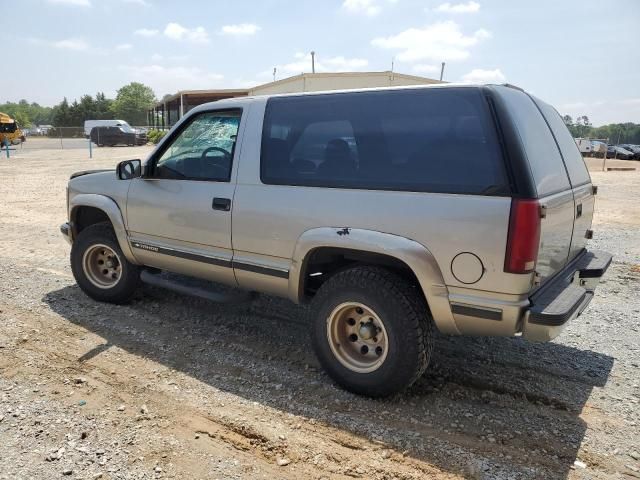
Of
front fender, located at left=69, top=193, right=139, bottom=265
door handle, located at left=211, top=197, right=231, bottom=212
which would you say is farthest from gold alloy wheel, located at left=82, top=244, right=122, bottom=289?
door handle, located at left=211, top=197, right=231, bottom=212

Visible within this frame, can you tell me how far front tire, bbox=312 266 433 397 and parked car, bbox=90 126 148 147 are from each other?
42.3 meters

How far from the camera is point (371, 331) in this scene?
330 centimetres

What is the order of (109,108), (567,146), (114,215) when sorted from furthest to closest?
(109,108) → (114,215) → (567,146)

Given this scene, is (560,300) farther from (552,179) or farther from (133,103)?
(133,103)

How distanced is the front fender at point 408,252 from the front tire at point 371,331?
0.50 ft

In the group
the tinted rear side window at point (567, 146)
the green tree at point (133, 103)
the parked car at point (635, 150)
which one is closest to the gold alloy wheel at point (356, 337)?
the tinted rear side window at point (567, 146)

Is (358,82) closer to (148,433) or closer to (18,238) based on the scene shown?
(18,238)

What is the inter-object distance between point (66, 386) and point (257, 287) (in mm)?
1484

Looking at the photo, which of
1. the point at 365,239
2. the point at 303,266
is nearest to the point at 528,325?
the point at 365,239

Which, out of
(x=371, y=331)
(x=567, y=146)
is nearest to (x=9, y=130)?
(x=371, y=331)

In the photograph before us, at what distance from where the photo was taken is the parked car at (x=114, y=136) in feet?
135

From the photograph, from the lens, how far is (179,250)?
165 inches

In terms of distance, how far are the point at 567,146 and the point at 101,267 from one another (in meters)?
4.41

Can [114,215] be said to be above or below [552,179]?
below
